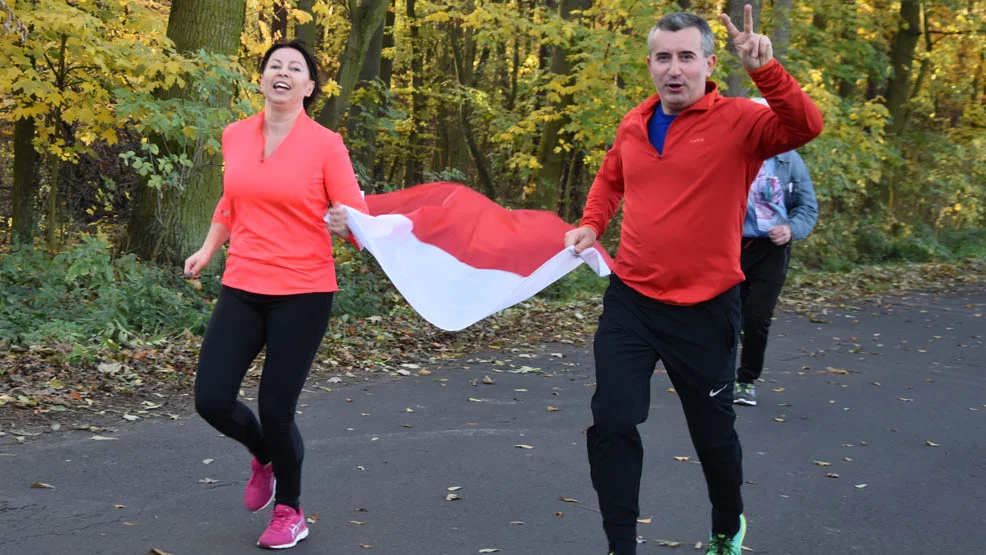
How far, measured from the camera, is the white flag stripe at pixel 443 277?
525cm

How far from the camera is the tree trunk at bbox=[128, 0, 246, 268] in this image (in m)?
12.2

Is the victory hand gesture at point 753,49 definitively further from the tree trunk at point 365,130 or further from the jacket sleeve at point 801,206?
the tree trunk at point 365,130

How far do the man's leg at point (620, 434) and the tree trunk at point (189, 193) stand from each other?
876cm

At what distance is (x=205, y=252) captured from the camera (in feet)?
16.6

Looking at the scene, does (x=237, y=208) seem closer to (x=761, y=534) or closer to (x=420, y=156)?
(x=761, y=534)

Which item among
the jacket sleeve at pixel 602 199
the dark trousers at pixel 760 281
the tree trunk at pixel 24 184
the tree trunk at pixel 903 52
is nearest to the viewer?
the jacket sleeve at pixel 602 199

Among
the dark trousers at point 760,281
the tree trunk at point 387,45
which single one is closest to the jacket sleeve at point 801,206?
the dark trousers at point 760,281

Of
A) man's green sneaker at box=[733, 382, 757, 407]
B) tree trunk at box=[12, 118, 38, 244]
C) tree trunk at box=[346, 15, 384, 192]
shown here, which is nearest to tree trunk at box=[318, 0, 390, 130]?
tree trunk at box=[346, 15, 384, 192]

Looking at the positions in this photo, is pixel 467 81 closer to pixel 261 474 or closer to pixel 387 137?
pixel 387 137

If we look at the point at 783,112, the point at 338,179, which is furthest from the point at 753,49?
the point at 338,179

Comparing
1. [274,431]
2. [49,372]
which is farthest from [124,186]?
[274,431]

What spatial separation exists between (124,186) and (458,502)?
1455 centimetres

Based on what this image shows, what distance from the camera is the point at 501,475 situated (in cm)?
640

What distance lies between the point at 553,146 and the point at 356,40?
19.6 ft
